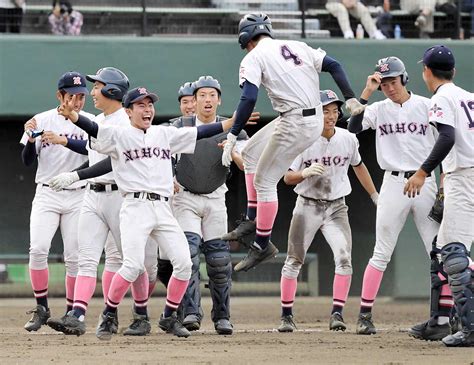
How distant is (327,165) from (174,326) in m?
2.02

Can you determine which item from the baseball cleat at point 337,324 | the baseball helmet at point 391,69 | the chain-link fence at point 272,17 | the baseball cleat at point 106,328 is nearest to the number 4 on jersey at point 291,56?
the baseball helmet at point 391,69

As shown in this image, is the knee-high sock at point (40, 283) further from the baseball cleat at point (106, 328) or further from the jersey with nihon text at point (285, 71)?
the jersey with nihon text at point (285, 71)

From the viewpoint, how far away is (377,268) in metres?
10.1

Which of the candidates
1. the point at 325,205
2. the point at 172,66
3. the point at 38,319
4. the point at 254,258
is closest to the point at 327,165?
the point at 325,205

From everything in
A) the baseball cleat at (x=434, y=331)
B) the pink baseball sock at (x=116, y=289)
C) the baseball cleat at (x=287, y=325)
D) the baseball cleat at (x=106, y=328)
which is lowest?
the baseball cleat at (x=287, y=325)

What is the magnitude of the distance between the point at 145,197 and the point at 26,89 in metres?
5.44

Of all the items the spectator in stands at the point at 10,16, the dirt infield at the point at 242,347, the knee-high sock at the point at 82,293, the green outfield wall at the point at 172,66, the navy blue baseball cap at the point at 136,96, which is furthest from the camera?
the spectator in stands at the point at 10,16

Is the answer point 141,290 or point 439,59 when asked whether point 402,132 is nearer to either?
point 439,59

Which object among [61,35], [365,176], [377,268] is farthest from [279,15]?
[377,268]

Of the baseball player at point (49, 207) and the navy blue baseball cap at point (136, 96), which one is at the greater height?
the navy blue baseball cap at point (136, 96)

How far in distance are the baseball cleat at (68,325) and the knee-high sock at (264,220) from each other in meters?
1.56

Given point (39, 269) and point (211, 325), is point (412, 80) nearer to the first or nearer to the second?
point (211, 325)

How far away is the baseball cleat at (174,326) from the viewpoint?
9586mm

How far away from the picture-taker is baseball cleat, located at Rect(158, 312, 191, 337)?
9.59 m
